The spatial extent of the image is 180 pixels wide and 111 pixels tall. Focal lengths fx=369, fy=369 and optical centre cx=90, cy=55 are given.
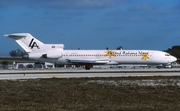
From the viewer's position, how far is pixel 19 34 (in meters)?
66.1

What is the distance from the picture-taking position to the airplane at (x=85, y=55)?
2537 inches

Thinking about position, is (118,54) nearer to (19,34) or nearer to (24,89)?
(19,34)

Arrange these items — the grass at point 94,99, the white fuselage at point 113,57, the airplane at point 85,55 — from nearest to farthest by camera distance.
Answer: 1. the grass at point 94,99
2. the white fuselage at point 113,57
3. the airplane at point 85,55

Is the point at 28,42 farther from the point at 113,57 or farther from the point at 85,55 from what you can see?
the point at 113,57

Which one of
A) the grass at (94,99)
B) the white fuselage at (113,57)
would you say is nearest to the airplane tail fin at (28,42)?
the white fuselage at (113,57)

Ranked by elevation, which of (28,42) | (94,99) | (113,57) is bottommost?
(94,99)

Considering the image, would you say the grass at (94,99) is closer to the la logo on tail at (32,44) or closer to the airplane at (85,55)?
the airplane at (85,55)

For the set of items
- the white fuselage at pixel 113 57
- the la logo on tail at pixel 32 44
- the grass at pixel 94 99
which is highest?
the la logo on tail at pixel 32 44

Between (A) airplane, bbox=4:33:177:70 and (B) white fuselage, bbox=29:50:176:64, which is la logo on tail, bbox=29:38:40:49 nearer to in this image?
(A) airplane, bbox=4:33:177:70

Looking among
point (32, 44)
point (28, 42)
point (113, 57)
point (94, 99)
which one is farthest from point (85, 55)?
point (94, 99)

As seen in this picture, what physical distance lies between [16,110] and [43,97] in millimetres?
4293

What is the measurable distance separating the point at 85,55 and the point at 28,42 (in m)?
10.5

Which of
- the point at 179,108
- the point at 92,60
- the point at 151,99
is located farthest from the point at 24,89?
the point at 92,60

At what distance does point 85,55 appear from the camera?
65625 mm
